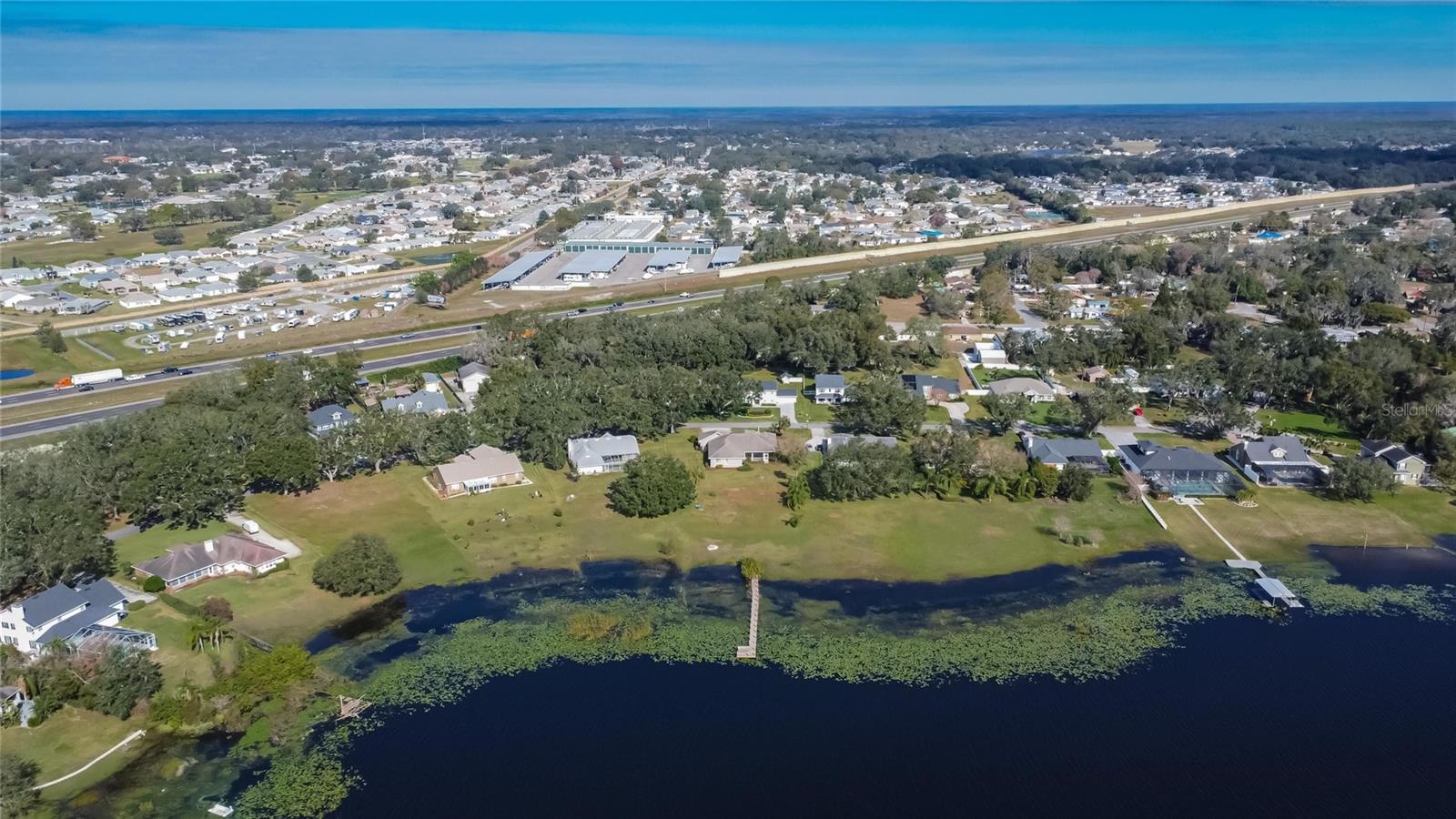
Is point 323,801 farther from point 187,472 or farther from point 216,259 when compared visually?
point 216,259

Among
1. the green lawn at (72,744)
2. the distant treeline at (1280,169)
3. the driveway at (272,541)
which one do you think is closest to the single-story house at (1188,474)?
the driveway at (272,541)

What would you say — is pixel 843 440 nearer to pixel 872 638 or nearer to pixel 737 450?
pixel 737 450

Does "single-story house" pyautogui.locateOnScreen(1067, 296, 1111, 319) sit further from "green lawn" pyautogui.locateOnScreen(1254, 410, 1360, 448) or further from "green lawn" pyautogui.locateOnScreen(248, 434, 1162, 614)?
"green lawn" pyautogui.locateOnScreen(248, 434, 1162, 614)

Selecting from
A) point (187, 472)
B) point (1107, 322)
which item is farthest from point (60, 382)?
point (1107, 322)

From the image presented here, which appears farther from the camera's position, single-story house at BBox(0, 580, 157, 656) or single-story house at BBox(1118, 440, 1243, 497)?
single-story house at BBox(1118, 440, 1243, 497)

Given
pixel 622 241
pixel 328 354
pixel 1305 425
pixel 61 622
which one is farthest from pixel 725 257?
pixel 61 622

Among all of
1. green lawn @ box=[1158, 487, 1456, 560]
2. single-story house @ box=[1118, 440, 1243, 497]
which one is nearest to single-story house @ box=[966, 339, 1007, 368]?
single-story house @ box=[1118, 440, 1243, 497]
